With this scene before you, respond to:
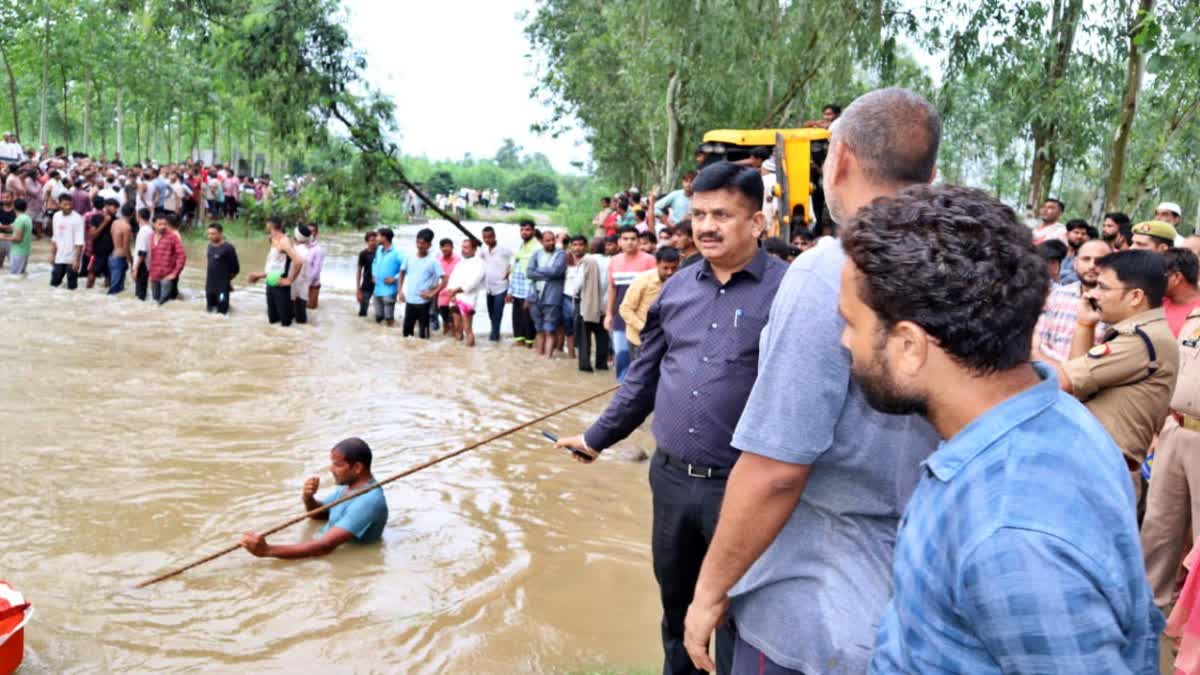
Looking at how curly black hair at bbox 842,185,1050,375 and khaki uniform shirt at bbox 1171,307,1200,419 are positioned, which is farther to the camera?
khaki uniform shirt at bbox 1171,307,1200,419

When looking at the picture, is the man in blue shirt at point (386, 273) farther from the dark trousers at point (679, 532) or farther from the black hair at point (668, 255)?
the dark trousers at point (679, 532)

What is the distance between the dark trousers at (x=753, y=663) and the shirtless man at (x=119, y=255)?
52.7 feet

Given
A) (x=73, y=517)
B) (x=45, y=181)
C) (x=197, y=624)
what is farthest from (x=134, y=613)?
(x=45, y=181)

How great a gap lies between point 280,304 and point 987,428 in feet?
45.9

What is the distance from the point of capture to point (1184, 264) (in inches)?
194

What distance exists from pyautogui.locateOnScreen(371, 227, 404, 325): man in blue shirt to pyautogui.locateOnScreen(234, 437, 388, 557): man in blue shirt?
915 cm

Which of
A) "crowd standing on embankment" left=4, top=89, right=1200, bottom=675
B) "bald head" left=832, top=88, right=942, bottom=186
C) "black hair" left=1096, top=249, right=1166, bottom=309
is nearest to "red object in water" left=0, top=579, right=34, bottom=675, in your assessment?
"crowd standing on embankment" left=4, top=89, right=1200, bottom=675

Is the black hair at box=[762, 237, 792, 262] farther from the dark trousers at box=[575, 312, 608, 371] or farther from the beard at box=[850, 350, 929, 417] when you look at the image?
the beard at box=[850, 350, 929, 417]

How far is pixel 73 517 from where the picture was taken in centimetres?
649

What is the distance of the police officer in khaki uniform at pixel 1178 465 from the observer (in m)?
4.42

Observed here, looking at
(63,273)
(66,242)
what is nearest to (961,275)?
(66,242)

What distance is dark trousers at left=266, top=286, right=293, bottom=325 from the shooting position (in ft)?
46.7

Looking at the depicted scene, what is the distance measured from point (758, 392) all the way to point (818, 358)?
148mm

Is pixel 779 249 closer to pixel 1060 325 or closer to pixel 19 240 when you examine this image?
pixel 1060 325
